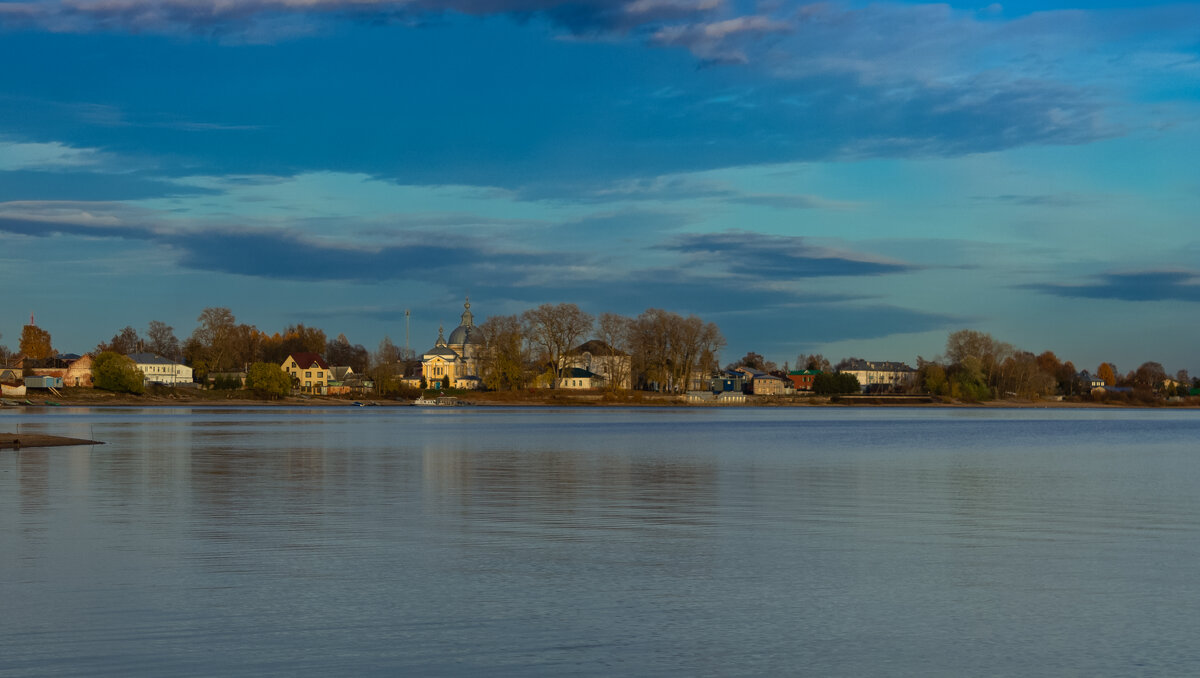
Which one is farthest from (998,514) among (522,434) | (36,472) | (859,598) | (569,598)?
(522,434)

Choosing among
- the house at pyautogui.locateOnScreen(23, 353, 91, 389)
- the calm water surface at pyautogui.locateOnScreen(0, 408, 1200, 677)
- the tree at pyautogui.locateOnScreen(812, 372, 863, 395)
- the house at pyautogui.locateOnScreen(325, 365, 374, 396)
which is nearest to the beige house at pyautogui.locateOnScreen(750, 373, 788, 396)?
the tree at pyautogui.locateOnScreen(812, 372, 863, 395)

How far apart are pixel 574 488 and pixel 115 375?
113m

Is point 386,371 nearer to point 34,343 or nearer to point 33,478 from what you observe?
point 34,343

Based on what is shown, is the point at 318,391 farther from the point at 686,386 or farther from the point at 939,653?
the point at 939,653

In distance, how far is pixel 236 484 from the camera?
24.2 meters

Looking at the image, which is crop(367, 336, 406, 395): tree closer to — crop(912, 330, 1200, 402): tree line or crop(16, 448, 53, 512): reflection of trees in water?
crop(912, 330, 1200, 402): tree line

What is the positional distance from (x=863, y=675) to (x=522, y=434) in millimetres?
45447

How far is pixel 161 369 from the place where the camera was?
160 m

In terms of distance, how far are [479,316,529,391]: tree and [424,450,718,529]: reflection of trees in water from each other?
286 ft

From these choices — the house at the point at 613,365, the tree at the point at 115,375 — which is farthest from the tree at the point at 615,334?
the tree at the point at 115,375

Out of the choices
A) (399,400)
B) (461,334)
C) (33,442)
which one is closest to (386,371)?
(399,400)

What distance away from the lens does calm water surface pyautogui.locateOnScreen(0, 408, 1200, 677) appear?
888 cm

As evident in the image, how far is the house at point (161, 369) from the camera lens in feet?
520

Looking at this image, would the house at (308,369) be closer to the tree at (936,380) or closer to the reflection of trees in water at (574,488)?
the tree at (936,380)
